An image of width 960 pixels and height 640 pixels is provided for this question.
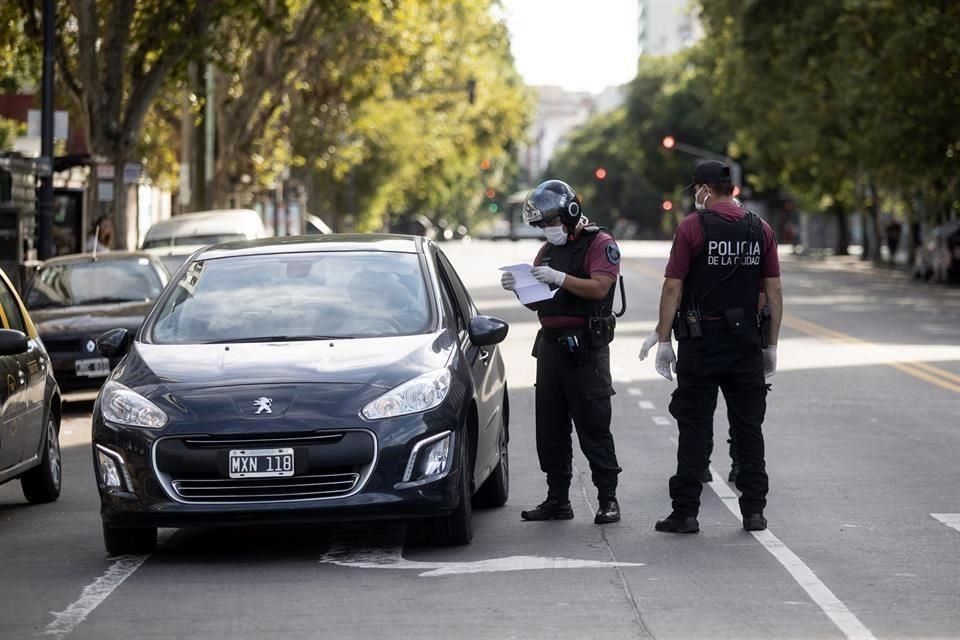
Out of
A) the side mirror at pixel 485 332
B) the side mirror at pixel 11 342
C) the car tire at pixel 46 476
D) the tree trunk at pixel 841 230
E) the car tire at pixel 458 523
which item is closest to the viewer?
the car tire at pixel 458 523

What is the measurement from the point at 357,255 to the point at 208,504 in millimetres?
1953

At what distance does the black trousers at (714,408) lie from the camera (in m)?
10.0

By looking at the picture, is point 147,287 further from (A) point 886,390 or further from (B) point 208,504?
(B) point 208,504

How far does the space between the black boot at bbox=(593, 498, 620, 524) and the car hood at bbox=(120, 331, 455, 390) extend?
1.27m

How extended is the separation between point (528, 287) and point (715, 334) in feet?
3.16

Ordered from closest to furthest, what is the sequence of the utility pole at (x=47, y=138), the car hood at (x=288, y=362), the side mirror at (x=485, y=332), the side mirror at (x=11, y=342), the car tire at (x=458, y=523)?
the car hood at (x=288, y=362) < the car tire at (x=458, y=523) < the side mirror at (x=485, y=332) < the side mirror at (x=11, y=342) < the utility pole at (x=47, y=138)

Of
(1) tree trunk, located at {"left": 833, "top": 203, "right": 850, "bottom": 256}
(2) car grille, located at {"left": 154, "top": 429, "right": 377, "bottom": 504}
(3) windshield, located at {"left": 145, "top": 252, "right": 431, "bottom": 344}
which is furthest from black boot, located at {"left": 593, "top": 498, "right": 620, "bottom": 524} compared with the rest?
(1) tree trunk, located at {"left": 833, "top": 203, "right": 850, "bottom": 256}

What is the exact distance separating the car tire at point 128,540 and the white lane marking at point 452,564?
0.84 metres

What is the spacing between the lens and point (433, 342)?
32.0 feet

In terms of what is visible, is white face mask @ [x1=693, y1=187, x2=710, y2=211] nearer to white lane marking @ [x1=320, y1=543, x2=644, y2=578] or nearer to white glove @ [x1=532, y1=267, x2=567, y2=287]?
white glove @ [x1=532, y1=267, x2=567, y2=287]

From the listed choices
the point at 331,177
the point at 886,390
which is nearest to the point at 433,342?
the point at 886,390

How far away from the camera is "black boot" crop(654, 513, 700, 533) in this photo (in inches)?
396

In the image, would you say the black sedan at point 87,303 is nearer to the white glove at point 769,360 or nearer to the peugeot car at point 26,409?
the peugeot car at point 26,409

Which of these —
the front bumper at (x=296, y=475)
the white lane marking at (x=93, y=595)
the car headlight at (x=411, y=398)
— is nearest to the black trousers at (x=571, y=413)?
the car headlight at (x=411, y=398)
